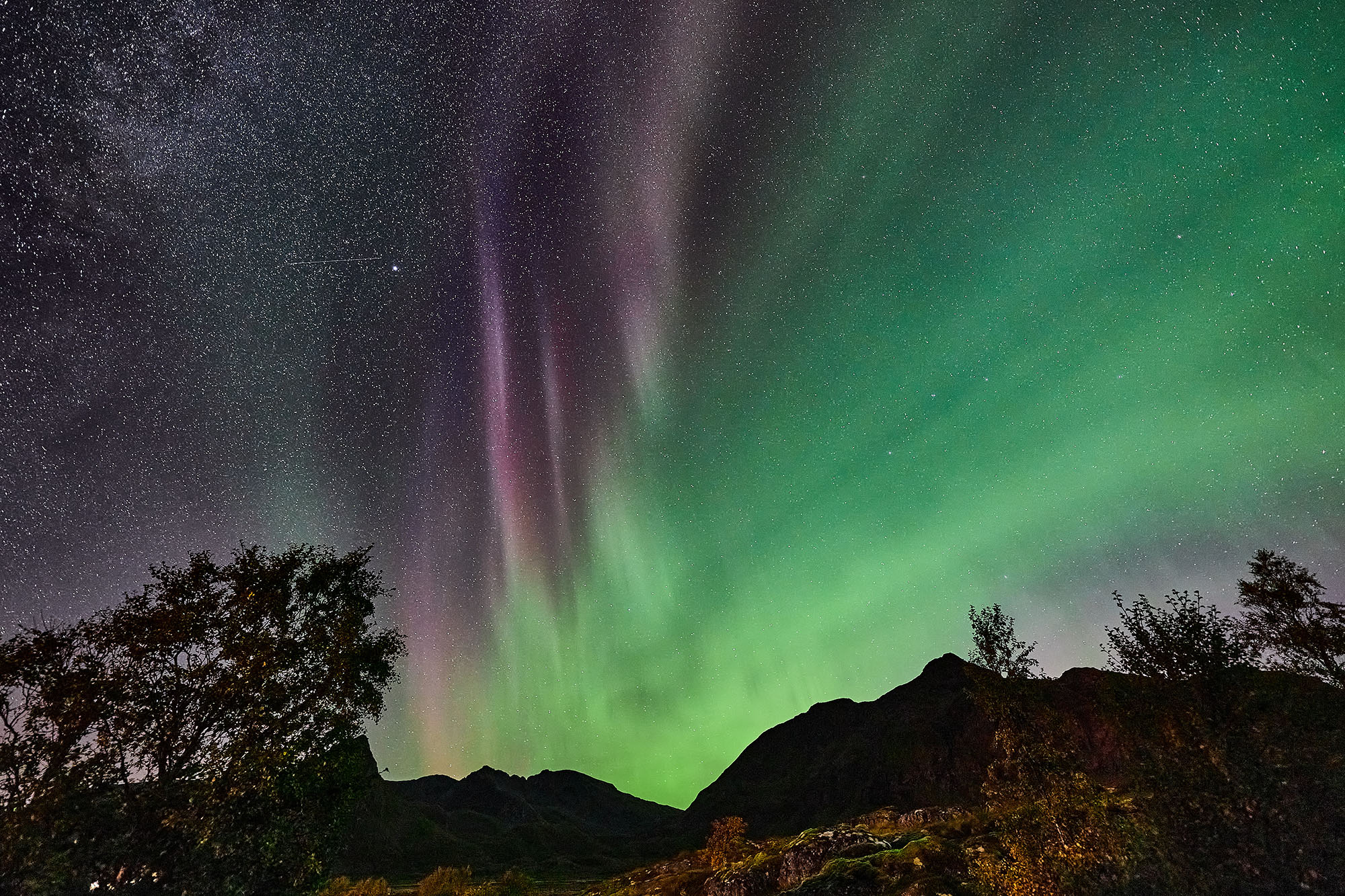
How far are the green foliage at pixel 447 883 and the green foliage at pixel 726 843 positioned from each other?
102ft

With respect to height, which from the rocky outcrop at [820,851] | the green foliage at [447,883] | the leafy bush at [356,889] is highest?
the leafy bush at [356,889]

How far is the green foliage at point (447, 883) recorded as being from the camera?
7400 cm

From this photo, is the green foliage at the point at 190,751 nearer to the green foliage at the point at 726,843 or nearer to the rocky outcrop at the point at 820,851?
the rocky outcrop at the point at 820,851

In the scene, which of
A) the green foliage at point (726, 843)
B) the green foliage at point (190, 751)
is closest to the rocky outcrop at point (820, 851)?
the green foliage at point (726, 843)

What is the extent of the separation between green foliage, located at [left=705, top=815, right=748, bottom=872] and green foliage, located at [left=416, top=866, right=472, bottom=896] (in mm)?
31162

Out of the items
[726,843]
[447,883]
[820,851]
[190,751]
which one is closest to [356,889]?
[447,883]

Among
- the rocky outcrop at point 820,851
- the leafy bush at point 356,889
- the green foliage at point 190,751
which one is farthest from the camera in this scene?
the leafy bush at point 356,889

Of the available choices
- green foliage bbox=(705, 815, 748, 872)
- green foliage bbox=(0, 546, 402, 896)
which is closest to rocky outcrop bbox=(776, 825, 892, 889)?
green foliage bbox=(705, 815, 748, 872)

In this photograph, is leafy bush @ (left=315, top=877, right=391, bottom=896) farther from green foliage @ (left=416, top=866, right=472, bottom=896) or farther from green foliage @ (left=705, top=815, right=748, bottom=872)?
green foliage @ (left=705, top=815, right=748, bottom=872)

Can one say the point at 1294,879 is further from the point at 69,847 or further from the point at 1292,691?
the point at 69,847

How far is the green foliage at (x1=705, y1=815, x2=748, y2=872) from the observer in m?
75.1

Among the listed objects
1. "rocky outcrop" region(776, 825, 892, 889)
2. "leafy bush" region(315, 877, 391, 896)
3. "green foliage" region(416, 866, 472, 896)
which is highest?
"leafy bush" region(315, 877, 391, 896)

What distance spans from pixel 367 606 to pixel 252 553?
5445mm

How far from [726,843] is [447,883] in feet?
124
